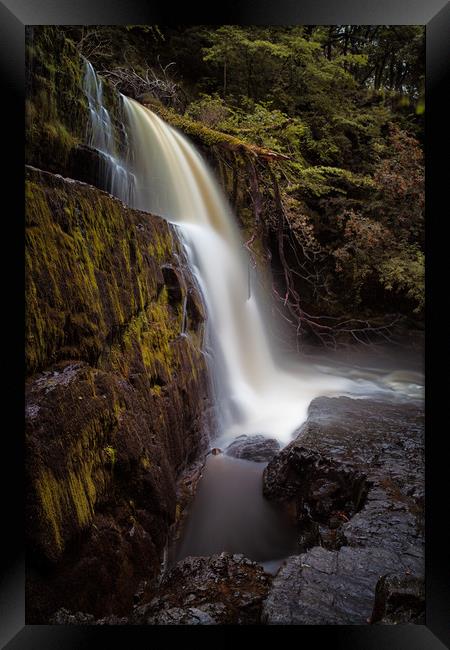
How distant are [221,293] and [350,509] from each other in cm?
223

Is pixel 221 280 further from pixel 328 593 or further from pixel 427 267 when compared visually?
pixel 328 593

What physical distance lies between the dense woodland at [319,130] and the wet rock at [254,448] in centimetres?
111

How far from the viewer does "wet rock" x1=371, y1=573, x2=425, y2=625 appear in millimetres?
2104

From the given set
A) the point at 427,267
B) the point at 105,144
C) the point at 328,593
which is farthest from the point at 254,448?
the point at 105,144

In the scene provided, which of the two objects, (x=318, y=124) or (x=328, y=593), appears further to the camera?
(x=318, y=124)

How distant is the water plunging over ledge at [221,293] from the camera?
3.50 metres

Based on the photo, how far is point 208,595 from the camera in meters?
2.32

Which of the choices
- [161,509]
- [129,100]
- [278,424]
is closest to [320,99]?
[129,100]

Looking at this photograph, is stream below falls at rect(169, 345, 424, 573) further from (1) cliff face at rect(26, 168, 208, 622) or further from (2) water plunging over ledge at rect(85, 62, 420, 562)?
(1) cliff face at rect(26, 168, 208, 622)

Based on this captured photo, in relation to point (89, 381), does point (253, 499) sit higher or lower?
lower

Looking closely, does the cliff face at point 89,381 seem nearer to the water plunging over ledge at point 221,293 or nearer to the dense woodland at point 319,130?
the water plunging over ledge at point 221,293

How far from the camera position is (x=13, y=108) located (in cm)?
233

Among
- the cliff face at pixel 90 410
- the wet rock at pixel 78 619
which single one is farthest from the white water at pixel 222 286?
the wet rock at pixel 78 619

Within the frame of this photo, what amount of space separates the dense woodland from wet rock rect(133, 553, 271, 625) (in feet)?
6.82
